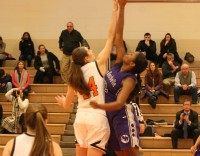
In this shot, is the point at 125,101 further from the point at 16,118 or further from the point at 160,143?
the point at 16,118

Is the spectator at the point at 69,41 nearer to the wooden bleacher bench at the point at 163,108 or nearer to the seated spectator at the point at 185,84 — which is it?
the wooden bleacher bench at the point at 163,108

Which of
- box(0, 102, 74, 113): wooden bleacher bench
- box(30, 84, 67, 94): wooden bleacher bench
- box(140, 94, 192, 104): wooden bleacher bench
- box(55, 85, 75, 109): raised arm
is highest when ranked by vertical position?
box(55, 85, 75, 109): raised arm

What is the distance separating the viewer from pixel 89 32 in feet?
47.4

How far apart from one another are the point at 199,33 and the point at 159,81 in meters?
3.15

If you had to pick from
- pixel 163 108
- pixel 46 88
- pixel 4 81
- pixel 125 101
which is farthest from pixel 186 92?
pixel 125 101

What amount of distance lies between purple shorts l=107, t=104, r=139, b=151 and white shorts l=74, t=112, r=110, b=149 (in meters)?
0.07

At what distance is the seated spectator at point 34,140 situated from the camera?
323 centimetres

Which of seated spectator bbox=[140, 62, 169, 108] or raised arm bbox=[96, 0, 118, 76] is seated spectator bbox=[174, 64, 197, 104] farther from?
raised arm bbox=[96, 0, 118, 76]

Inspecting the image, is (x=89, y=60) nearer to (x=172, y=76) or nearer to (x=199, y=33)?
(x=172, y=76)

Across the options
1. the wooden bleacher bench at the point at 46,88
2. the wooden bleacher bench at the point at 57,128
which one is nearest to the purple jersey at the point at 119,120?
the wooden bleacher bench at the point at 57,128

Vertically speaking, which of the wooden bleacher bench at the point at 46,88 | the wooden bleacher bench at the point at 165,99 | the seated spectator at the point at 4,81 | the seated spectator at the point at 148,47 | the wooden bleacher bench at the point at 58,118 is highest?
the seated spectator at the point at 148,47

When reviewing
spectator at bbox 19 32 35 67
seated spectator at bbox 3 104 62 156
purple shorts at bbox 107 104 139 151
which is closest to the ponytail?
seated spectator at bbox 3 104 62 156

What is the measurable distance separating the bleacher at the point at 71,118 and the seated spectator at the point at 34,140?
653 cm

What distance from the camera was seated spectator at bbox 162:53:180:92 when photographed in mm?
12398
